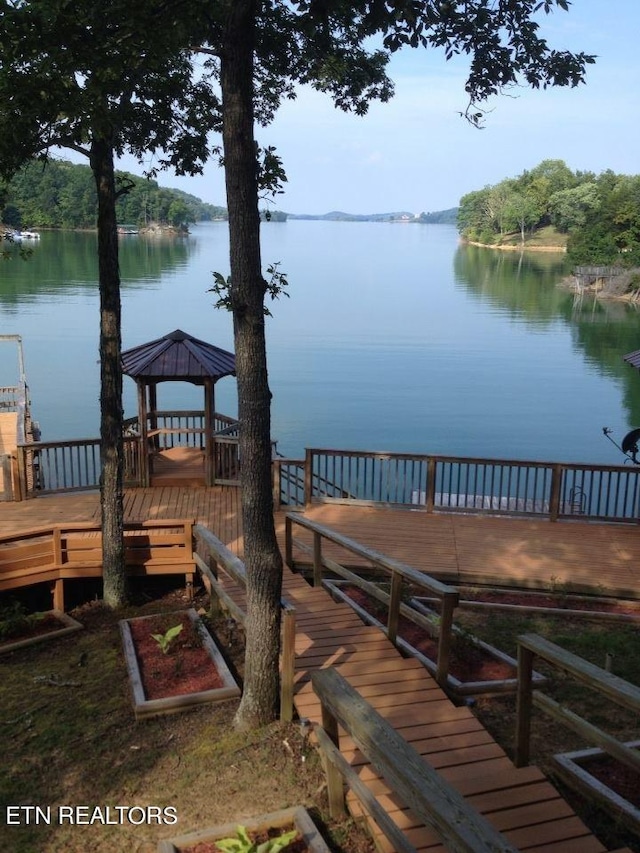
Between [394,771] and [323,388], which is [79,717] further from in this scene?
[323,388]

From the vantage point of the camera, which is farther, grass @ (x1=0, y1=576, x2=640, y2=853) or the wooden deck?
grass @ (x1=0, y1=576, x2=640, y2=853)

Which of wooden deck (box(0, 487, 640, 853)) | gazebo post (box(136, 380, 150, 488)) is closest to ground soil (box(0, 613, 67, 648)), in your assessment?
wooden deck (box(0, 487, 640, 853))

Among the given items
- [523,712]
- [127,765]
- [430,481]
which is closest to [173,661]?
[127,765]

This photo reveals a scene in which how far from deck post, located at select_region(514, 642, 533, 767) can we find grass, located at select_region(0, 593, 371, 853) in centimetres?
106

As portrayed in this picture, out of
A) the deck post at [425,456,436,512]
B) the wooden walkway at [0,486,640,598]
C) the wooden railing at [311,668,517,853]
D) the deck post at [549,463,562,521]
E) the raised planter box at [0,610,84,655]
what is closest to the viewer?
the wooden railing at [311,668,517,853]

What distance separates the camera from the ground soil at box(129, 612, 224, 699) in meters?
6.44

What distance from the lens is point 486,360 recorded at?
45.5 metres

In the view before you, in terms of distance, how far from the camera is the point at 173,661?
693cm

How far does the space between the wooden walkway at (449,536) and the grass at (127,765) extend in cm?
371

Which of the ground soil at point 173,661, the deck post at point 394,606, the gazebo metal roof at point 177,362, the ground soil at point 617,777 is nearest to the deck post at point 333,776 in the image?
the ground soil at point 617,777

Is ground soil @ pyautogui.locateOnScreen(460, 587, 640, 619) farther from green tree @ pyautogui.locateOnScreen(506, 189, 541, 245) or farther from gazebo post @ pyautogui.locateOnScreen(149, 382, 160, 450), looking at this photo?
green tree @ pyautogui.locateOnScreen(506, 189, 541, 245)

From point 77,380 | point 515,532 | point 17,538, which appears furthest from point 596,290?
point 17,538

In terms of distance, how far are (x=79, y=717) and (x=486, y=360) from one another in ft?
136

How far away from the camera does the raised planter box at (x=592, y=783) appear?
425cm
